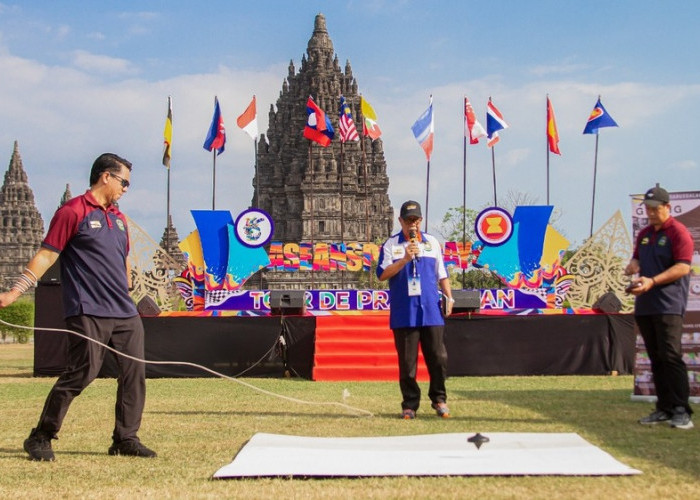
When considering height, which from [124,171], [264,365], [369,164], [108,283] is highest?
[369,164]

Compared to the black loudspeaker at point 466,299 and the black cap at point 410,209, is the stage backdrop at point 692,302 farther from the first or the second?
the black loudspeaker at point 466,299

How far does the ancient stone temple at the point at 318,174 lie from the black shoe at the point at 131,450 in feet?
207

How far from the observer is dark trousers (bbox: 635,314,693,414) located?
7145mm

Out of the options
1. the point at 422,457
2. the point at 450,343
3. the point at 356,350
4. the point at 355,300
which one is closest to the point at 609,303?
the point at 450,343

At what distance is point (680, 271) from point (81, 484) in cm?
501

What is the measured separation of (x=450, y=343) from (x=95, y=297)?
334 inches

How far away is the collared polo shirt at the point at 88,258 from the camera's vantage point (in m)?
5.90

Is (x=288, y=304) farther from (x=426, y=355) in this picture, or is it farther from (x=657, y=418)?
(x=657, y=418)

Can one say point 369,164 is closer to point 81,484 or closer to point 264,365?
point 264,365

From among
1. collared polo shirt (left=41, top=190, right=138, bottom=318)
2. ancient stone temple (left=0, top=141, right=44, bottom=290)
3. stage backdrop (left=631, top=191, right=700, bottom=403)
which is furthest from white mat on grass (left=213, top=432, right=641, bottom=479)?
ancient stone temple (left=0, top=141, right=44, bottom=290)

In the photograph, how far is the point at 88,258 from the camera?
19.6 feet

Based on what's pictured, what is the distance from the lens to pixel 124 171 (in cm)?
620

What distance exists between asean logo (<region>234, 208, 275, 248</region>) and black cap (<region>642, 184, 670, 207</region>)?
44.9 ft

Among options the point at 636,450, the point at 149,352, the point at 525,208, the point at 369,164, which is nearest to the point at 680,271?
the point at 636,450
